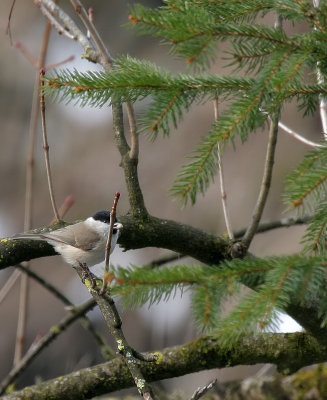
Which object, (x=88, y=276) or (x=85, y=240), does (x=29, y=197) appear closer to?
(x=85, y=240)

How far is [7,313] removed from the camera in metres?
5.57

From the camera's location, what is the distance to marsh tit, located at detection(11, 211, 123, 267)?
2.11 metres

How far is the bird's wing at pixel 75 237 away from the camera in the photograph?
6.28 ft

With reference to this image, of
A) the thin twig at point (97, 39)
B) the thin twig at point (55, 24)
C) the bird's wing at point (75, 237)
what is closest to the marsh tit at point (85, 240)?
the bird's wing at point (75, 237)

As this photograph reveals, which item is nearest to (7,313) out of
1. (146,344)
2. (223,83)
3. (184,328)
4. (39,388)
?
(146,344)

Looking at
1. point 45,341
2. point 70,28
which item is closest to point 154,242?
point 45,341

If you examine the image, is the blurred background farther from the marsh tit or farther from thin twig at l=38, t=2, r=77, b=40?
thin twig at l=38, t=2, r=77, b=40

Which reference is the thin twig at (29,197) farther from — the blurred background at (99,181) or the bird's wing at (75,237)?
the blurred background at (99,181)

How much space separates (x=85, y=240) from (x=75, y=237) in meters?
0.15

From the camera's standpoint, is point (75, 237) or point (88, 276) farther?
point (75, 237)

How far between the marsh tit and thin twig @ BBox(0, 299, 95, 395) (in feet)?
0.68

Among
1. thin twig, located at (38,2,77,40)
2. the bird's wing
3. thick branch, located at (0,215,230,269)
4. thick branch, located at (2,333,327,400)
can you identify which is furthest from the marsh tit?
thin twig, located at (38,2,77,40)

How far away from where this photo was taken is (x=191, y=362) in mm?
1932

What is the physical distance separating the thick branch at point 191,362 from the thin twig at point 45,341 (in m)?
0.46
